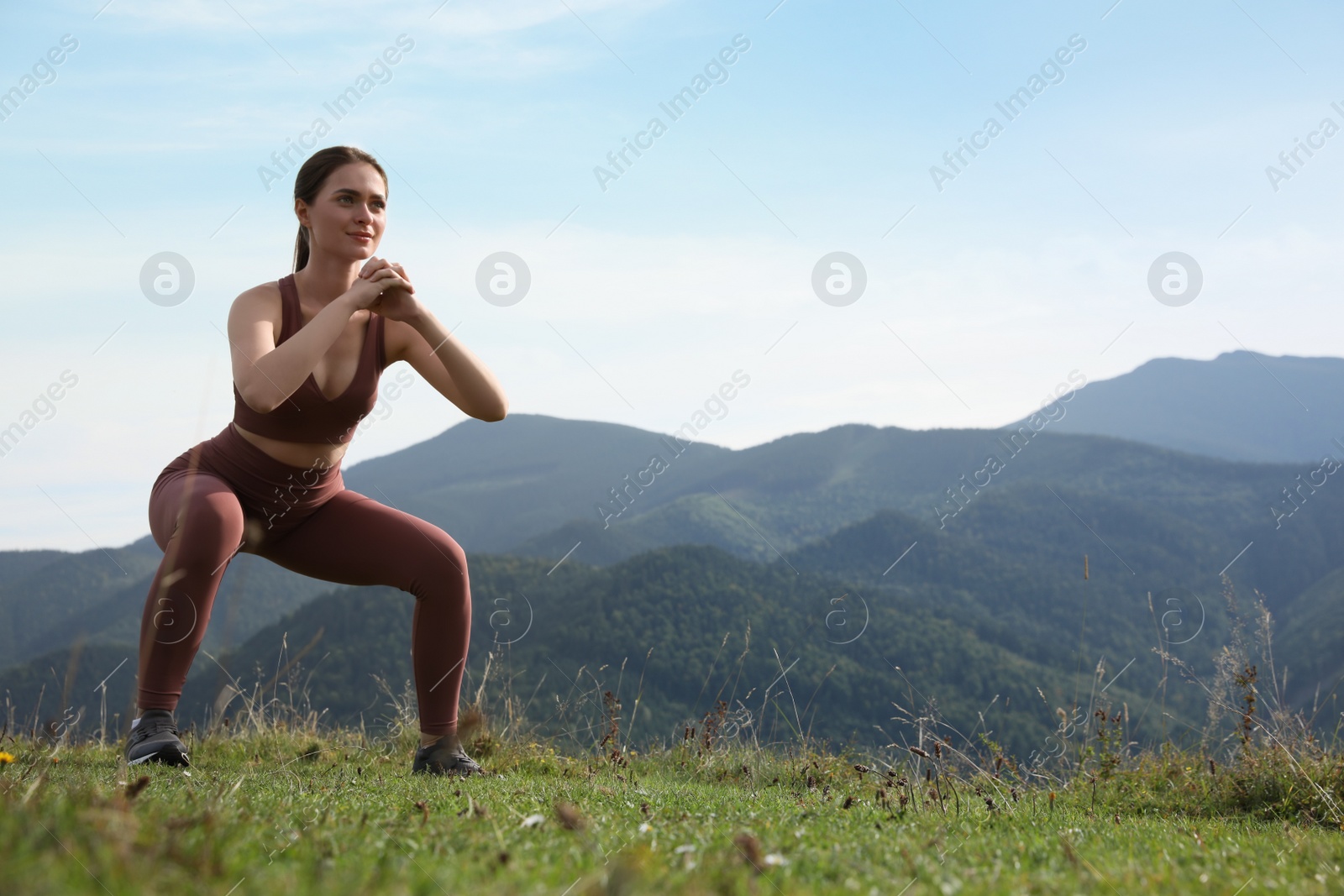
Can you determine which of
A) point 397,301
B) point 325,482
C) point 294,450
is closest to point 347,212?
point 397,301

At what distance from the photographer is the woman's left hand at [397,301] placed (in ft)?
11.8

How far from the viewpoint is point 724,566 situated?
59.5 meters

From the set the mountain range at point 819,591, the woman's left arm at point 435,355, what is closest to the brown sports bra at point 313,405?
the woman's left arm at point 435,355

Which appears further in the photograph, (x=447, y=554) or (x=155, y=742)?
(x=447, y=554)

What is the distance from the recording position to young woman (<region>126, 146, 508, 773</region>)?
3.64 meters

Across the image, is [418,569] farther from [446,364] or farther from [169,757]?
[169,757]

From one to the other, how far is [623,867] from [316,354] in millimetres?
2455

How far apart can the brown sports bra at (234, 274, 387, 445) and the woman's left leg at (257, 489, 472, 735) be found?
0.38 meters

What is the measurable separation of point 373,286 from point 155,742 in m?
1.91

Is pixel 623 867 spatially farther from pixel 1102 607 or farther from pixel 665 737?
pixel 1102 607

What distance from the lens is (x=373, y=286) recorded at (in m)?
3.49

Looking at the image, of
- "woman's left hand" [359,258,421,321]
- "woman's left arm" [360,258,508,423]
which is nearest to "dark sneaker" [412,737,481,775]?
"woman's left arm" [360,258,508,423]

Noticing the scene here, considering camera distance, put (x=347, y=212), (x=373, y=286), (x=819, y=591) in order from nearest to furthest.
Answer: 1. (x=373, y=286)
2. (x=347, y=212)
3. (x=819, y=591)

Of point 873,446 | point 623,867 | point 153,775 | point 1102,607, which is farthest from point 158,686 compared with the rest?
point 873,446
